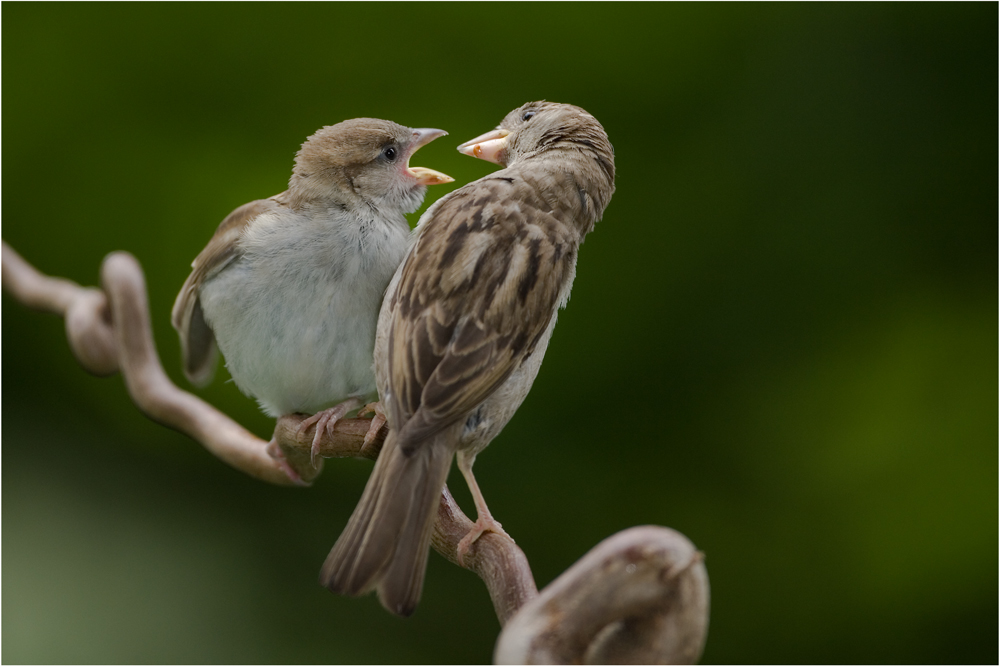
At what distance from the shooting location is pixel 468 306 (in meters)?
0.96

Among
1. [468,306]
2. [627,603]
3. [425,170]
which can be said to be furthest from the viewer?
[425,170]

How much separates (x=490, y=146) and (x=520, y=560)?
50 cm

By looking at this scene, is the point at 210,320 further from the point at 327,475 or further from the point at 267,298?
the point at 327,475

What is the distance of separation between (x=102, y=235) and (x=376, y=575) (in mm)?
1935

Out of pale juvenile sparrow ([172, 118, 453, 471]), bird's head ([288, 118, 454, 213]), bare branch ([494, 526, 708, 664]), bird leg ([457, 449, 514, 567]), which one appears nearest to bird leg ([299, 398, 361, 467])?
pale juvenile sparrow ([172, 118, 453, 471])

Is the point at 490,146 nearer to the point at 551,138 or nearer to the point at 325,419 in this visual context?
the point at 551,138

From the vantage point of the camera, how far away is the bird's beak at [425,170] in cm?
121

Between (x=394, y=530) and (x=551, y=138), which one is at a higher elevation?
(x=551, y=138)

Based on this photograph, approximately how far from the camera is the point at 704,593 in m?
0.65

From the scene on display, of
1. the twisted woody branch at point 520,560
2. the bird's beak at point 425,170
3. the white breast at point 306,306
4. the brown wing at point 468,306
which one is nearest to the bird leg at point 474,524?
the twisted woody branch at point 520,560

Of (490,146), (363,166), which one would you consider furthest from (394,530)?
(363,166)

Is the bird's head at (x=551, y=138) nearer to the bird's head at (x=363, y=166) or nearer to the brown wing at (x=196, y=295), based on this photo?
the bird's head at (x=363, y=166)

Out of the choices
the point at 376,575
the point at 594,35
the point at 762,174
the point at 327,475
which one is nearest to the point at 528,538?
the point at 327,475

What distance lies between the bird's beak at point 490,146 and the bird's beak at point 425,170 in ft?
0.17
